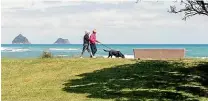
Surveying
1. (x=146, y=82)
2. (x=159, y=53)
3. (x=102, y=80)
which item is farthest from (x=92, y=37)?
(x=146, y=82)

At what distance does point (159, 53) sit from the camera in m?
31.4

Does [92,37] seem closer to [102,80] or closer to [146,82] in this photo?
[102,80]

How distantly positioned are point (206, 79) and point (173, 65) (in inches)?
168

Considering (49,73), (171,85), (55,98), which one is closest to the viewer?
(55,98)

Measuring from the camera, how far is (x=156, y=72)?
2330cm

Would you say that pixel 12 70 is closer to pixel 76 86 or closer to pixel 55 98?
pixel 76 86

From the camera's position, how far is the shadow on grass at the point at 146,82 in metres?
17.7

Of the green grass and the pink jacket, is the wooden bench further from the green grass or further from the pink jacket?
the green grass

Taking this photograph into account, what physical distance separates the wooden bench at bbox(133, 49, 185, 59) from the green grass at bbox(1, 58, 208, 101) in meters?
3.73

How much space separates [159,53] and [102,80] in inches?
411

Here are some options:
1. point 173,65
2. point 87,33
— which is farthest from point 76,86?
point 87,33

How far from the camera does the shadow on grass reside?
697 inches

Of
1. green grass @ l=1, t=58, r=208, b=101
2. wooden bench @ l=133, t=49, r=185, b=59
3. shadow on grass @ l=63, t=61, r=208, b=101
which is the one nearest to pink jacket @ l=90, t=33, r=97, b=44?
wooden bench @ l=133, t=49, r=185, b=59

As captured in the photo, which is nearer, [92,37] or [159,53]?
[159,53]
